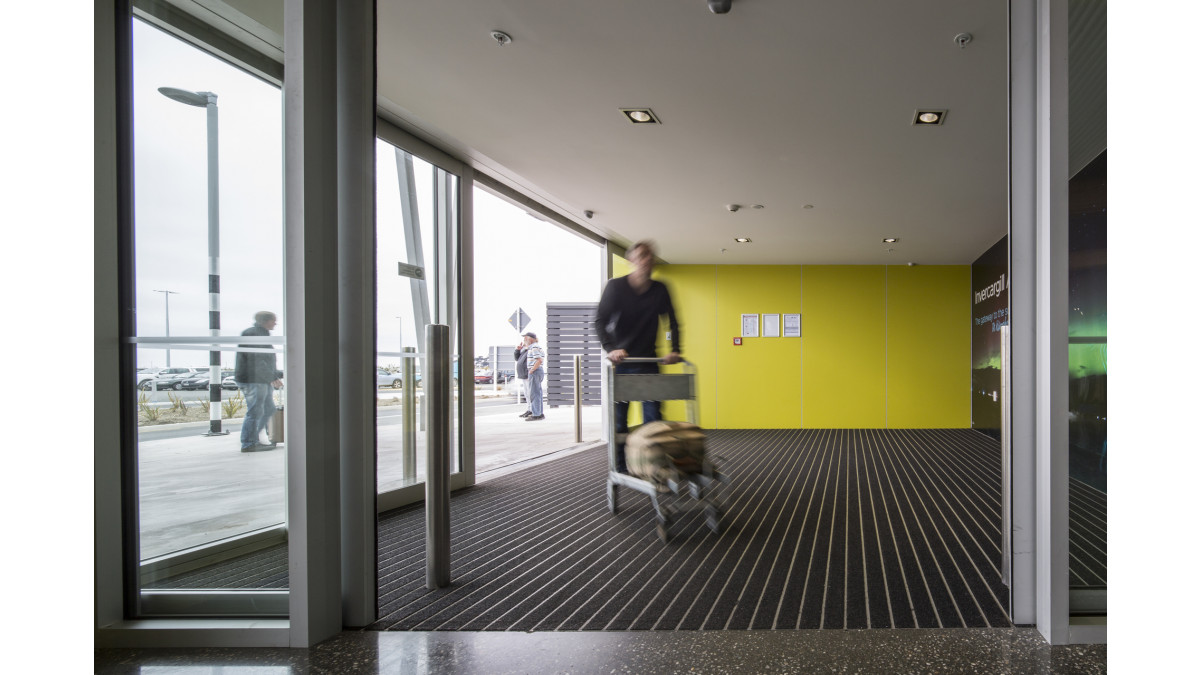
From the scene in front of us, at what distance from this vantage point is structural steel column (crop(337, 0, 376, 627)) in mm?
2092

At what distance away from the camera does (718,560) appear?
2850mm

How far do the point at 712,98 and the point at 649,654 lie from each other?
2970mm

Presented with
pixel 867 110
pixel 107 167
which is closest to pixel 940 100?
pixel 867 110

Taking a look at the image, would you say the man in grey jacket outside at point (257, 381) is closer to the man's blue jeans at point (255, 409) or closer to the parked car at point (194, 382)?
the man's blue jeans at point (255, 409)

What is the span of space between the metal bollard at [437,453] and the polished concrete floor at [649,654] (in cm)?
45

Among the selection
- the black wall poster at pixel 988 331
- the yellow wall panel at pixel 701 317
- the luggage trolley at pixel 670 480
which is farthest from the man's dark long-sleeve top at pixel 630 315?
the yellow wall panel at pixel 701 317

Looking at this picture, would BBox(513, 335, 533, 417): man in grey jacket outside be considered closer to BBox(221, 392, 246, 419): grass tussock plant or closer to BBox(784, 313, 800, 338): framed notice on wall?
BBox(784, 313, 800, 338): framed notice on wall

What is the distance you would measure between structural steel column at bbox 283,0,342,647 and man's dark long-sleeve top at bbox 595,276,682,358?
2.13m

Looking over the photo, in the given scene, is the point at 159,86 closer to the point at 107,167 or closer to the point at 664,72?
the point at 107,167

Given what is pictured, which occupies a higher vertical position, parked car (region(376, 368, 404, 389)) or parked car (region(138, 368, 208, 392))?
parked car (region(138, 368, 208, 392))

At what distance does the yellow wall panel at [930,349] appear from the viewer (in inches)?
389

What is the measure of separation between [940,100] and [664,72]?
1.65 m

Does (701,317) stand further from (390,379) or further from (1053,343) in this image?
(1053,343)

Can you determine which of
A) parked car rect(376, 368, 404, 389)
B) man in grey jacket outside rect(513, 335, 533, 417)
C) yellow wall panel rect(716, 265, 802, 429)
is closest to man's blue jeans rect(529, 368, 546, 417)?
man in grey jacket outside rect(513, 335, 533, 417)
